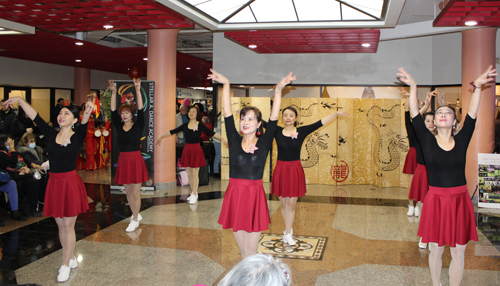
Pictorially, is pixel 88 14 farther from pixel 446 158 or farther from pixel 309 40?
pixel 446 158

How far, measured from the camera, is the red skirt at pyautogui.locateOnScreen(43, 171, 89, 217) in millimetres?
4180

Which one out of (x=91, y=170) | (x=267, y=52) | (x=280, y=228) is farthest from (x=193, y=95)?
(x=280, y=228)

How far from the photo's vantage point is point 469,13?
5.63 meters

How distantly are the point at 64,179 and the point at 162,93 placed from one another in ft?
15.5

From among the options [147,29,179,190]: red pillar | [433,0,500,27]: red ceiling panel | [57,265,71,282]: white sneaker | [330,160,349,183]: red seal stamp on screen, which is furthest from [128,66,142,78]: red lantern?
[57,265,71,282]: white sneaker

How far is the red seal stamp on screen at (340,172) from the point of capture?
9.66 m

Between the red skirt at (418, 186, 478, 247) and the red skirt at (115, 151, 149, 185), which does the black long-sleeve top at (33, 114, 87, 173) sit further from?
the red skirt at (418, 186, 478, 247)

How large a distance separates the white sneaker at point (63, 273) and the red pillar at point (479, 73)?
7.08 m

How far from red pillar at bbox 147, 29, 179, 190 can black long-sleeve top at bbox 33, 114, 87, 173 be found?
4438 mm

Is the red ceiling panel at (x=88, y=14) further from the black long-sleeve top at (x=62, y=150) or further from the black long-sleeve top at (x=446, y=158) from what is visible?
the black long-sleeve top at (x=446, y=158)

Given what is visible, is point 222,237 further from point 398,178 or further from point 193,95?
point 193,95

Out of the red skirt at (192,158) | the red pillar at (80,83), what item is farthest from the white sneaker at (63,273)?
the red pillar at (80,83)

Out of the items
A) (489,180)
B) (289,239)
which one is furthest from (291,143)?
(489,180)

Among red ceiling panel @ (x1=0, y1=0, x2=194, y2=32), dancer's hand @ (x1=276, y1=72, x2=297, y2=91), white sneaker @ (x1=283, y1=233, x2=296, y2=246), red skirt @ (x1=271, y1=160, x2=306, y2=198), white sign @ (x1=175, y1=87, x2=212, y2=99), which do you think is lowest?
white sneaker @ (x1=283, y1=233, x2=296, y2=246)
